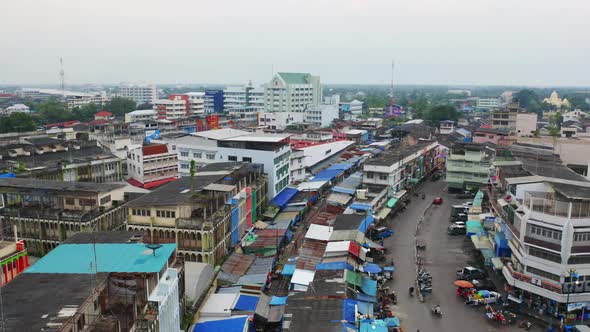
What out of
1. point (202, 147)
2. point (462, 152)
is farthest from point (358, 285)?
point (462, 152)

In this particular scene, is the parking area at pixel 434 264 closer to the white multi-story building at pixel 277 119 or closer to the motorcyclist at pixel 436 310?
the motorcyclist at pixel 436 310

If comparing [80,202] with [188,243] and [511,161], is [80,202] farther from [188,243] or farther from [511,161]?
[511,161]

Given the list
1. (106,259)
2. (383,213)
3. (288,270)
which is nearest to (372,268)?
(288,270)

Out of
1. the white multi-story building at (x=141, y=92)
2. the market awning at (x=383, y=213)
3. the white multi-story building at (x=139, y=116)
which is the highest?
the white multi-story building at (x=141, y=92)

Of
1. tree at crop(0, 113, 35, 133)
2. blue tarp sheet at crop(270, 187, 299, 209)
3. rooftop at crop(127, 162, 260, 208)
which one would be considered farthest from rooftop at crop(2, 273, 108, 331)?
tree at crop(0, 113, 35, 133)

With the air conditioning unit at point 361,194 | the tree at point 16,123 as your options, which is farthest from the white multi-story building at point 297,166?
the tree at point 16,123

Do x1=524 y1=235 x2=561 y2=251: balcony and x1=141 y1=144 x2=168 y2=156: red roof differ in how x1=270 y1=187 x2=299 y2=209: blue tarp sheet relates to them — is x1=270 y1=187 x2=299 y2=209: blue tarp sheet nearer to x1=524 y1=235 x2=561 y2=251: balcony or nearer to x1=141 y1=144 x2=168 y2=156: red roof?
x1=141 y1=144 x2=168 y2=156: red roof

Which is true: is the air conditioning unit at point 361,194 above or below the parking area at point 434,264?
above
